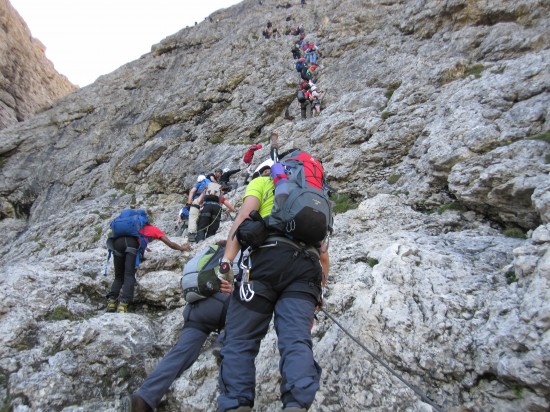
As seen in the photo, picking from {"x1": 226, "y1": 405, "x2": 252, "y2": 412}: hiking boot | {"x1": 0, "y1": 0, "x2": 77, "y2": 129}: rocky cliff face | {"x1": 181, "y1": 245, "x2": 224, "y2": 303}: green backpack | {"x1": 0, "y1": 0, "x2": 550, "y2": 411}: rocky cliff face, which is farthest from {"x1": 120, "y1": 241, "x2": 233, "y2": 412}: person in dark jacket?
{"x1": 0, "y1": 0, "x2": 77, "y2": 129}: rocky cliff face

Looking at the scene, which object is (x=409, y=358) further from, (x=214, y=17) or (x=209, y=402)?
(x=214, y=17)

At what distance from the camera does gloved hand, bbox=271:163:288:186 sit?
4.98 meters

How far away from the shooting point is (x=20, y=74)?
58656mm

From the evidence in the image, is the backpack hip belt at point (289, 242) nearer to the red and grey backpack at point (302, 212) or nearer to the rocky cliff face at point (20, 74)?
the red and grey backpack at point (302, 212)

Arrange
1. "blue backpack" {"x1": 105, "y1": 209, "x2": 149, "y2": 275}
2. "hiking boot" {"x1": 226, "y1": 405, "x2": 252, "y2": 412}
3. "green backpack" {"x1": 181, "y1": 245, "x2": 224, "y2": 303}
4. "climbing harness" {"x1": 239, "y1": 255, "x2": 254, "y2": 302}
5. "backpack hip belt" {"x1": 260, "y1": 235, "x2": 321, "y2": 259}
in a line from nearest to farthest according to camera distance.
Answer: "hiking boot" {"x1": 226, "y1": 405, "x2": 252, "y2": 412} < "climbing harness" {"x1": 239, "y1": 255, "x2": 254, "y2": 302} < "backpack hip belt" {"x1": 260, "y1": 235, "x2": 321, "y2": 259} < "green backpack" {"x1": 181, "y1": 245, "x2": 224, "y2": 303} < "blue backpack" {"x1": 105, "y1": 209, "x2": 149, "y2": 275}

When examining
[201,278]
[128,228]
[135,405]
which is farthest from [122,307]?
[135,405]

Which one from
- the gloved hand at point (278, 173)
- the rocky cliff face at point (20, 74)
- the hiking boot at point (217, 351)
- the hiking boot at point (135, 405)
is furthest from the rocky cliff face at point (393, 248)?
the rocky cliff face at point (20, 74)

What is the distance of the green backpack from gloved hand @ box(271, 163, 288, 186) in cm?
199

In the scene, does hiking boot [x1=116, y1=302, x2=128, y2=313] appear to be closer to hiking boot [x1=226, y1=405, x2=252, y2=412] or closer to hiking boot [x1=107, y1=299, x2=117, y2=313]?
hiking boot [x1=107, y1=299, x2=117, y2=313]

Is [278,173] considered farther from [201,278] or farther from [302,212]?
[201,278]

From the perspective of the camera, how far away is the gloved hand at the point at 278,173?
498 cm

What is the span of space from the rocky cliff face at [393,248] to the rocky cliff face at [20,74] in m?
40.2

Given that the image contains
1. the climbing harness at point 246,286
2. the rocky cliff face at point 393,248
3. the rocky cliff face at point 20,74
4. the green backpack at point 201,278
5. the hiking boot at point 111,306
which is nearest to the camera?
the climbing harness at point 246,286

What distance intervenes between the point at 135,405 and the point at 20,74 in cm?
6887
